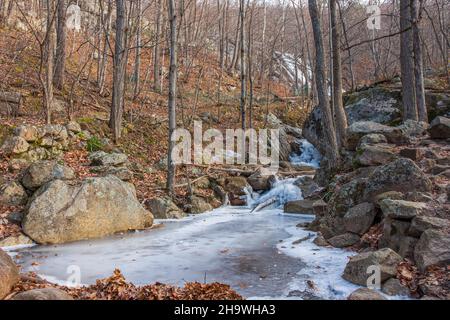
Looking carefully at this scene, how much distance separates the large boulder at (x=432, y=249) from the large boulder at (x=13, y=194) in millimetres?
7717

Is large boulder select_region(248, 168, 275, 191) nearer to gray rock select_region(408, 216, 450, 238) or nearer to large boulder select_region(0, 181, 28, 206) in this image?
large boulder select_region(0, 181, 28, 206)

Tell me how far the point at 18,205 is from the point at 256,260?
5.35 meters

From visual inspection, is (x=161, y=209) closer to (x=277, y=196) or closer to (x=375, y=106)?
(x=277, y=196)

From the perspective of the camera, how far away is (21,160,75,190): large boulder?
8.42 metres

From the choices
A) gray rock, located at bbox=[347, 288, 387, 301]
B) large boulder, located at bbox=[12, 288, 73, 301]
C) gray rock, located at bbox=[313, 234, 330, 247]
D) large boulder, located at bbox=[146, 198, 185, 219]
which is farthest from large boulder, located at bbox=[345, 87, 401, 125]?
large boulder, located at bbox=[12, 288, 73, 301]

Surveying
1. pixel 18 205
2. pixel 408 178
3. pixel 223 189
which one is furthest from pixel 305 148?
pixel 18 205

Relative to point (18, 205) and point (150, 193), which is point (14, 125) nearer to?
point (18, 205)

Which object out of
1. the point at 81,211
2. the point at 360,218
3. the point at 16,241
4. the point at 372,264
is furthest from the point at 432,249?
the point at 16,241

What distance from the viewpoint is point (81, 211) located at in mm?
8133

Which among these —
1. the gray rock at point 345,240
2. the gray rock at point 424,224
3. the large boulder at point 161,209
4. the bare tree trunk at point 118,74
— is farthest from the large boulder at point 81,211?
the gray rock at point 424,224

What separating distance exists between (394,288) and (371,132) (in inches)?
244

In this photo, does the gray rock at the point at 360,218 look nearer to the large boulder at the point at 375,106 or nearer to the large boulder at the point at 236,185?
the large boulder at the point at 236,185

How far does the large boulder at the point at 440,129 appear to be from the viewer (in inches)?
353
